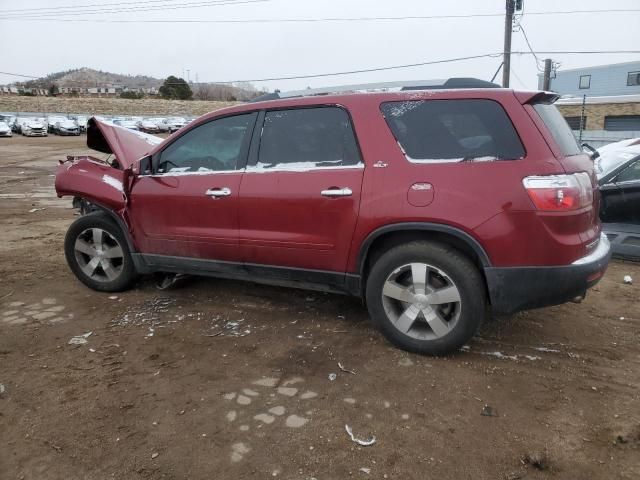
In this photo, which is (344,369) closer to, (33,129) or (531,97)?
(531,97)

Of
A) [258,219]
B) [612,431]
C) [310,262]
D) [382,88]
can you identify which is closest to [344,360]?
[310,262]

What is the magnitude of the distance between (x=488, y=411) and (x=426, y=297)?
2.60 ft

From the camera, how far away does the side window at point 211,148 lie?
3.82 m

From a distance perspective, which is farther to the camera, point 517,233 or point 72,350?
point 72,350

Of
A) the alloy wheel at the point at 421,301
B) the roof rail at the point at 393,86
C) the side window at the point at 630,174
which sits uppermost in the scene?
the roof rail at the point at 393,86

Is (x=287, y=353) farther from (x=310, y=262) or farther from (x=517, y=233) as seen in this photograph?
(x=517, y=233)

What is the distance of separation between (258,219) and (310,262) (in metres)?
0.53

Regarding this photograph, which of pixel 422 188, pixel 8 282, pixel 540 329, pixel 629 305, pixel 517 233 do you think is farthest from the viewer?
pixel 8 282

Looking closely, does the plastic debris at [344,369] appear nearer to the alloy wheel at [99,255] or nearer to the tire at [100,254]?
the tire at [100,254]

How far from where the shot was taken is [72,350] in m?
3.55

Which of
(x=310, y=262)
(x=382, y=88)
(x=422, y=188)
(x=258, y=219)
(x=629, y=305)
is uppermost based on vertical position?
(x=382, y=88)

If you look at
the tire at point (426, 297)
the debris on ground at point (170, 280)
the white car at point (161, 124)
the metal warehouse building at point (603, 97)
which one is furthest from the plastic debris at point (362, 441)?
the white car at point (161, 124)

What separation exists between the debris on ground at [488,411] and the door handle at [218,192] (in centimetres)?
235

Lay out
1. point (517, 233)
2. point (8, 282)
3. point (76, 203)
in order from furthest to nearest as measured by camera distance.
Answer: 1. point (76, 203)
2. point (8, 282)
3. point (517, 233)
